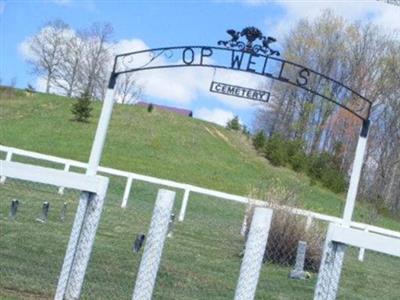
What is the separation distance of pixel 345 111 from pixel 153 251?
4343 centimetres

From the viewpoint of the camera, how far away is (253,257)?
19.9 ft

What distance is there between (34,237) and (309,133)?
143 feet

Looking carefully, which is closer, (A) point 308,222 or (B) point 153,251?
(B) point 153,251

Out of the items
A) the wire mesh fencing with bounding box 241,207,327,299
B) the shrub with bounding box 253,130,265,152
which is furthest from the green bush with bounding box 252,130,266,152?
the wire mesh fencing with bounding box 241,207,327,299

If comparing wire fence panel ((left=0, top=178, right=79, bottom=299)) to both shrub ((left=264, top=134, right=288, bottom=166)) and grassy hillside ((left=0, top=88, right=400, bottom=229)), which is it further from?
shrub ((left=264, top=134, right=288, bottom=166))

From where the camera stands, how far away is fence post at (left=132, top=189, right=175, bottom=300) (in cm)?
640

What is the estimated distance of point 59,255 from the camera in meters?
10.7

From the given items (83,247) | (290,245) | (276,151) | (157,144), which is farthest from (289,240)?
(276,151)

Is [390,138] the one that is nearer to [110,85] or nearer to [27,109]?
[27,109]

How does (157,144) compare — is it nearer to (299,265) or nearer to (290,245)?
(290,245)

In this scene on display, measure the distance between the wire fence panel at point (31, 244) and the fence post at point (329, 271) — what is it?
3.13m

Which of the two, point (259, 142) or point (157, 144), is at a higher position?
point (259, 142)

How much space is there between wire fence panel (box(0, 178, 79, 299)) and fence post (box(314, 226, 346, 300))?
313 centimetres

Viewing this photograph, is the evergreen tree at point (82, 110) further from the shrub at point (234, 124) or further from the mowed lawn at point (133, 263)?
the mowed lawn at point (133, 263)
